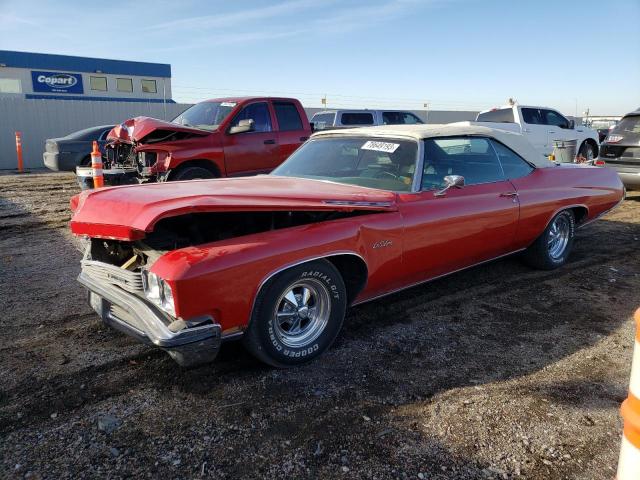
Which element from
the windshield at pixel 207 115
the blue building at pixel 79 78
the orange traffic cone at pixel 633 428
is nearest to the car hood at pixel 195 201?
the orange traffic cone at pixel 633 428

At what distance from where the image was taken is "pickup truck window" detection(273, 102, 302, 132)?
8789 mm

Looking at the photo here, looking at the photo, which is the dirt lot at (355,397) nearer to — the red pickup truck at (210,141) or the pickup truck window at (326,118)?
the red pickup truck at (210,141)

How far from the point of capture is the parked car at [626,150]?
8.89 meters

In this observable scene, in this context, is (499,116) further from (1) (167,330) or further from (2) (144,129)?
(1) (167,330)

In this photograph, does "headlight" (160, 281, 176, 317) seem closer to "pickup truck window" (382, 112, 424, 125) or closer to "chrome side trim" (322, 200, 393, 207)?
"chrome side trim" (322, 200, 393, 207)

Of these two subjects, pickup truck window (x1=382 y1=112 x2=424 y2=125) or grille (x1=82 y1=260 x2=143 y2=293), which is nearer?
grille (x1=82 y1=260 x2=143 y2=293)

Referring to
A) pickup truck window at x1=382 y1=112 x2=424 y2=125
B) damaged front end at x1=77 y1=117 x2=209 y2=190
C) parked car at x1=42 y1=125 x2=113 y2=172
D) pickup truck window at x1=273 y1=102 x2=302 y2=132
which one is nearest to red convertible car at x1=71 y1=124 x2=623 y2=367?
damaged front end at x1=77 y1=117 x2=209 y2=190

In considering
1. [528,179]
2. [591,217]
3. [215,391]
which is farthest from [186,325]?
[591,217]

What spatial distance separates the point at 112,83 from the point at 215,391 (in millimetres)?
30467

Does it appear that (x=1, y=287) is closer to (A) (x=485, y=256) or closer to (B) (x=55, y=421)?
(B) (x=55, y=421)

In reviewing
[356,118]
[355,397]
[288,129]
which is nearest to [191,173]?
[288,129]

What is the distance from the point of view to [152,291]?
2799 mm

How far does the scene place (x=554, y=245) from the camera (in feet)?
17.5

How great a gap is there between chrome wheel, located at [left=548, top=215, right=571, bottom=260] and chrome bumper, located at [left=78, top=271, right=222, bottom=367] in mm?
3988
